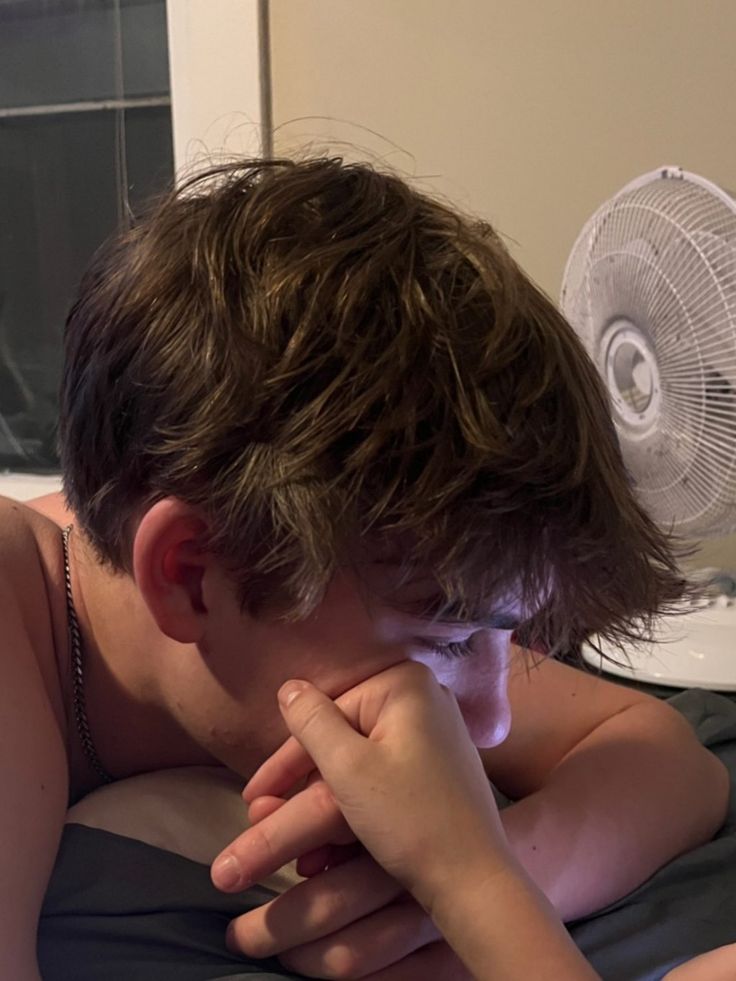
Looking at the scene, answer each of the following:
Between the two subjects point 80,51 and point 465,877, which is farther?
point 80,51

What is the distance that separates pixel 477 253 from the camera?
2.04 ft

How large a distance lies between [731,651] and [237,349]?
0.76 m

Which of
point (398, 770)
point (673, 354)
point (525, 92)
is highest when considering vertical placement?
point (525, 92)

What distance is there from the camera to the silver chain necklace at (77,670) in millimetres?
752

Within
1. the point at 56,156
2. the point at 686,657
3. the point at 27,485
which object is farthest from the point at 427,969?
the point at 56,156

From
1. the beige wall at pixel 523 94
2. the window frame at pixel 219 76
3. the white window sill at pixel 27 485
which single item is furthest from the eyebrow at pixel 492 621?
the white window sill at pixel 27 485

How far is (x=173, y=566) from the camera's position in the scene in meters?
0.64

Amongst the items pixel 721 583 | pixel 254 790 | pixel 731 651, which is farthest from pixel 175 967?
pixel 721 583

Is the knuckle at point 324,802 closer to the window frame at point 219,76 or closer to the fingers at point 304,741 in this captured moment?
the fingers at point 304,741

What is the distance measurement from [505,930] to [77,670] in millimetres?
381

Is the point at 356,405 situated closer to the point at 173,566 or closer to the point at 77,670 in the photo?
the point at 173,566

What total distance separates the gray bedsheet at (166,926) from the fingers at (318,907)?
2 centimetres

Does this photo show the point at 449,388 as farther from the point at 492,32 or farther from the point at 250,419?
the point at 492,32

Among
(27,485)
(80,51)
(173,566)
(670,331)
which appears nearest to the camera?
(173,566)
